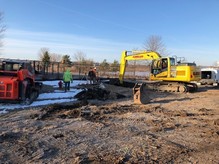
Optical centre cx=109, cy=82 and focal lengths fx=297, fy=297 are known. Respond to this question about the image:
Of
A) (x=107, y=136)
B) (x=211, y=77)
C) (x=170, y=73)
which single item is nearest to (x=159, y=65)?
(x=170, y=73)

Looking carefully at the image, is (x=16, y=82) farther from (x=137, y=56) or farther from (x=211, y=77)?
(x=211, y=77)

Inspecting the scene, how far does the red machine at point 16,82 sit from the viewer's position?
41.7 ft

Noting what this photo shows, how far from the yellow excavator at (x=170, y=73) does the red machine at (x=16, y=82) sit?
29.7 feet

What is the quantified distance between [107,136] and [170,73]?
49.2 ft

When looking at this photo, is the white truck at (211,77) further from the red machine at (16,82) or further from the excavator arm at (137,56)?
the red machine at (16,82)

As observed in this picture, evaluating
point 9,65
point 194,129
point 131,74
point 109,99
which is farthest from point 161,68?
point 131,74

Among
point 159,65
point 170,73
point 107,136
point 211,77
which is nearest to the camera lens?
point 107,136

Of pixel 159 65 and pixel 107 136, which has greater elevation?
pixel 159 65

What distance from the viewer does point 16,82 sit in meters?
12.8

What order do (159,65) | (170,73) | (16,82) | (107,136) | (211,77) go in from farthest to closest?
(211,77) → (159,65) → (170,73) → (16,82) → (107,136)

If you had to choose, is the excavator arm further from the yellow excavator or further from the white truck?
the white truck

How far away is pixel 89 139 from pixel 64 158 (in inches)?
64.3

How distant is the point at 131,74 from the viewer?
4297 cm

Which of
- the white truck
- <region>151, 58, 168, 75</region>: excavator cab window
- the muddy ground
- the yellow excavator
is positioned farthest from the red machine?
the white truck
